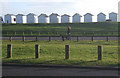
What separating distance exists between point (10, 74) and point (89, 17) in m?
84.0

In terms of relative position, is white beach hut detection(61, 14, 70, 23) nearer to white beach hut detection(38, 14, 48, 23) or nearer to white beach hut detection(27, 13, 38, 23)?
white beach hut detection(38, 14, 48, 23)

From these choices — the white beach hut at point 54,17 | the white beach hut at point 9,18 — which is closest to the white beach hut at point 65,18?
the white beach hut at point 54,17

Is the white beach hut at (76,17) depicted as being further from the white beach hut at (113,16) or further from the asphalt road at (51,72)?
the asphalt road at (51,72)

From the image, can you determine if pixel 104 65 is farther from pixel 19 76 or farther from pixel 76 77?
pixel 19 76

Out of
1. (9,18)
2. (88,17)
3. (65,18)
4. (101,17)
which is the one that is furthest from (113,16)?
(9,18)

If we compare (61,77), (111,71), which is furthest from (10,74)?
(111,71)

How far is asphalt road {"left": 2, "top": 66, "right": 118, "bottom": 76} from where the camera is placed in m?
8.20

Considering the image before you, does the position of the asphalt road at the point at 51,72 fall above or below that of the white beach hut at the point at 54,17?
below

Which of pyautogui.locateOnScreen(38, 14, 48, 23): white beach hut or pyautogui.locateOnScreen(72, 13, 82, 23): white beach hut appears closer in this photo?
pyautogui.locateOnScreen(38, 14, 48, 23): white beach hut

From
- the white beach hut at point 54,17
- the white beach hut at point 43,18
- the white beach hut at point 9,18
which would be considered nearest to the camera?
→ the white beach hut at point 9,18

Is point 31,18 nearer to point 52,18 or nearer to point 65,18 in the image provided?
point 52,18

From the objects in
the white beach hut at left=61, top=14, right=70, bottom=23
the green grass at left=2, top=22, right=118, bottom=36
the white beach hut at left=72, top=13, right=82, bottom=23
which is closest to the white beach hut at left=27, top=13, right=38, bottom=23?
the white beach hut at left=61, top=14, right=70, bottom=23

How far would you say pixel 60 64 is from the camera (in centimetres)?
989

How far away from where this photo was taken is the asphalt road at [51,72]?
8.20 metres
